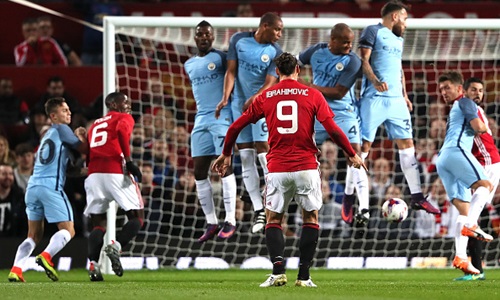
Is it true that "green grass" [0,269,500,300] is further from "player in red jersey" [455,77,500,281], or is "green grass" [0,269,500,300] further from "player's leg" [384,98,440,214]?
"player's leg" [384,98,440,214]

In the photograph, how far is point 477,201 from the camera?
38.3ft

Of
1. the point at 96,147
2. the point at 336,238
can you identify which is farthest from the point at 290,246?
the point at 96,147

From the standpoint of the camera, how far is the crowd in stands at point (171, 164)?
14812 mm

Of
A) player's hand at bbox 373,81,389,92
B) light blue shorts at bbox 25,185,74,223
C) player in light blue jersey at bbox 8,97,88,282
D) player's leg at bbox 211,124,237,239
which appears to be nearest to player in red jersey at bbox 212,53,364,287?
player's hand at bbox 373,81,389,92

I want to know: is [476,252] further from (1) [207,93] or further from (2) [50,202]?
(2) [50,202]

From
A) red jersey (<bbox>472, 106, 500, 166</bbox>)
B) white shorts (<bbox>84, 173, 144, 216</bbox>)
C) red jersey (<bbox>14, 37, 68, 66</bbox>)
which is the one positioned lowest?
white shorts (<bbox>84, 173, 144, 216</bbox>)

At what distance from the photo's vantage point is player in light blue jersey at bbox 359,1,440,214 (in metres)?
12.3

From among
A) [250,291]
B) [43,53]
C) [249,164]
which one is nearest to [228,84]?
[249,164]

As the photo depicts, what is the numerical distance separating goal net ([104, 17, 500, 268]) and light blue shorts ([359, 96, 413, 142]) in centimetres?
231

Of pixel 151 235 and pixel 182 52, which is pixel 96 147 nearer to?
pixel 151 235

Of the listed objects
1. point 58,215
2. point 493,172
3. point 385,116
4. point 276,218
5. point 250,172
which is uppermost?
point 385,116

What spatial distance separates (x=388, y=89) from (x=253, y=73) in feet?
5.20

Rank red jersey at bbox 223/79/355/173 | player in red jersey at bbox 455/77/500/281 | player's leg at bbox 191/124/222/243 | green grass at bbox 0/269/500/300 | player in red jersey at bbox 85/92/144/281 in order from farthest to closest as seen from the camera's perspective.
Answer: player's leg at bbox 191/124/222/243
player in red jersey at bbox 85/92/144/281
player in red jersey at bbox 455/77/500/281
red jersey at bbox 223/79/355/173
green grass at bbox 0/269/500/300

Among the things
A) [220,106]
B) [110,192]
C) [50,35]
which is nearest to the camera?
[110,192]
